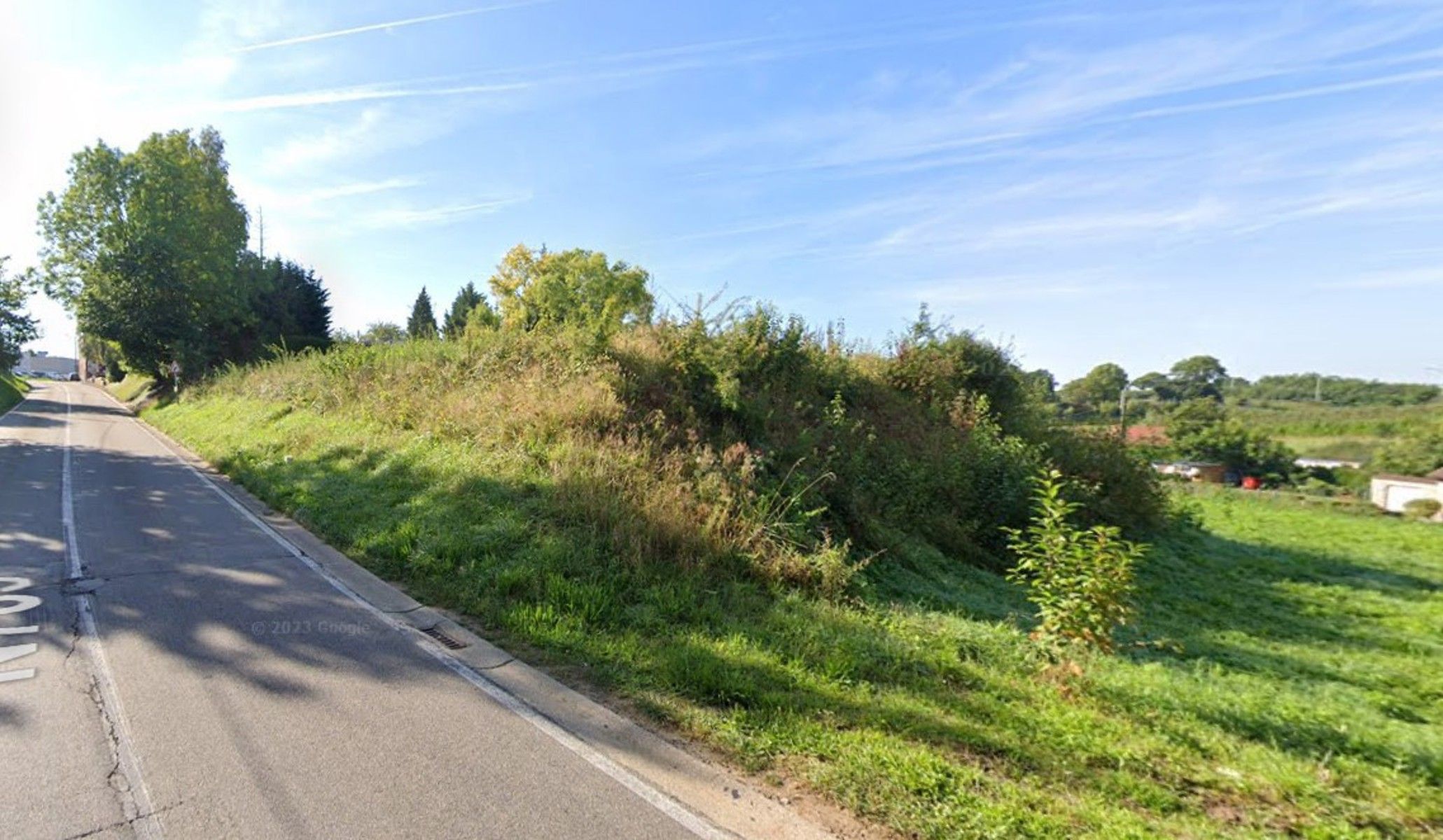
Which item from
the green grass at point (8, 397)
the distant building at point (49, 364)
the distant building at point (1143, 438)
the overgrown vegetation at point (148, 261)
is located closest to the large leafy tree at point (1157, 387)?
the distant building at point (1143, 438)

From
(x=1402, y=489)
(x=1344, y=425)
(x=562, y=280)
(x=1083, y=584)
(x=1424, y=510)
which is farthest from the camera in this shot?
(x=562, y=280)

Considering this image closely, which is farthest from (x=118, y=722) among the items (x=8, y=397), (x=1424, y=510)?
(x=8, y=397)

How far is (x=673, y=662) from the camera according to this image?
459cm

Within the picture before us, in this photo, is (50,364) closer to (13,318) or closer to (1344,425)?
(13,318)

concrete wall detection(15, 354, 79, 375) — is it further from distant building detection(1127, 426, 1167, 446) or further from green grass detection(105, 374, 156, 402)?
distant building detection(1127, 426, 1167, 446)

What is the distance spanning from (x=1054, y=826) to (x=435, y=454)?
30.9 ft

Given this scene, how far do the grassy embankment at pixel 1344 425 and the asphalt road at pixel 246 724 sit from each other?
44.7 m

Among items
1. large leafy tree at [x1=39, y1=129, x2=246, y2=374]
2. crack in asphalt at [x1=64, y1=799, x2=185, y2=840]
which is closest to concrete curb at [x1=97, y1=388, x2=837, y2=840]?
crack in asphalt at [x1=64, y1=799, x2=185, y2=840]

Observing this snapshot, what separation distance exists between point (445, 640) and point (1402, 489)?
38.5m

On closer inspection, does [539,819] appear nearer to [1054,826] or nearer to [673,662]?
[673,662]

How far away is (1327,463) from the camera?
34.7m

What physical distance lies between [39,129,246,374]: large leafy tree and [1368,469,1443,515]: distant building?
2127 inches

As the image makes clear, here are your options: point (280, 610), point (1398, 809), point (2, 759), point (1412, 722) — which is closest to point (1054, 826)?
point (1398, 809)

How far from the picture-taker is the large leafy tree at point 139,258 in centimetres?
2975
